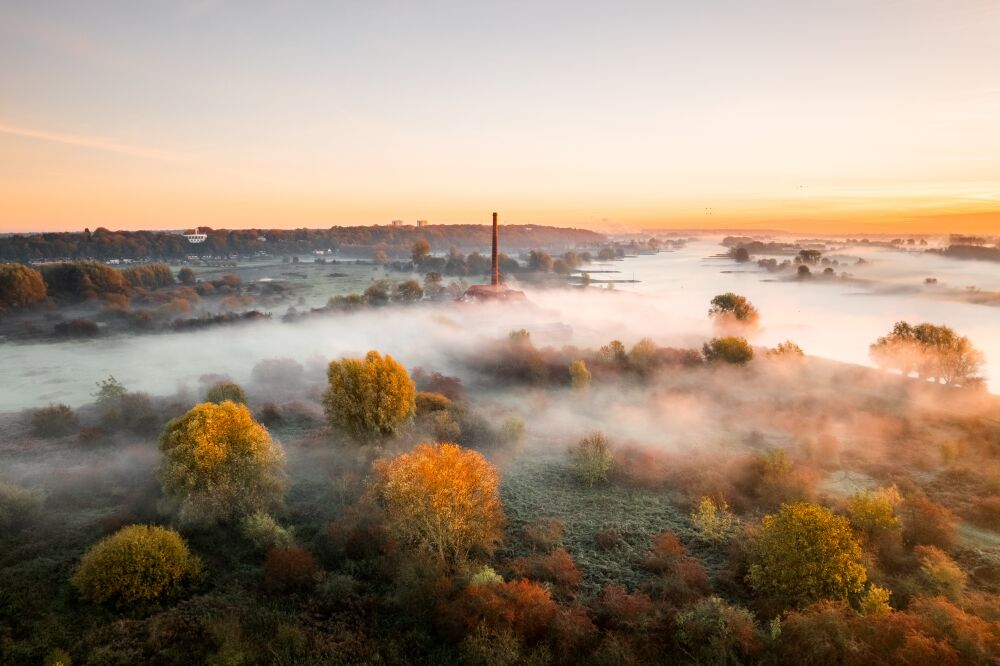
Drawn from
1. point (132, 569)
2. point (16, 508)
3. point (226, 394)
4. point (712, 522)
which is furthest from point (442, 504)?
point (226, 394)

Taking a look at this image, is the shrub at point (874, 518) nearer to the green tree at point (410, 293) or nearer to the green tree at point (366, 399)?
the green tree at point (366, 399)

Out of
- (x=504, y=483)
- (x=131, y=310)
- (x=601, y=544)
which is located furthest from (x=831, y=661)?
(x=131, y=310)

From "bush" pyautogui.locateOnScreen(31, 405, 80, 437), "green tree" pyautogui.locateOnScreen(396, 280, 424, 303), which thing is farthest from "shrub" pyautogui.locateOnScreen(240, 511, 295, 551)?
"green tree" pyautogui.locateOnScreen(396, 280, 424, 303)

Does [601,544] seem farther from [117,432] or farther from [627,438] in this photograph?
[117,432]

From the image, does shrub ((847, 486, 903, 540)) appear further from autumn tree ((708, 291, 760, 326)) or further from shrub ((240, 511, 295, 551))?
autumn tree ((708, 291, 760, 326))

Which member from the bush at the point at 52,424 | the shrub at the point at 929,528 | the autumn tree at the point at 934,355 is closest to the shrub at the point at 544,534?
the shrub at the point at 929,528

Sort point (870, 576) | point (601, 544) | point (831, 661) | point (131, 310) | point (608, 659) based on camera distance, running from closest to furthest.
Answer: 1. point (831, 661)
2. point (608, 659)
3. point (870, 576)
4. point (601, 544)
5. point (131, 310)

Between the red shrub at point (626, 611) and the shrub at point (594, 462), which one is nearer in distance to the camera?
the red shrub at point (626, 611)

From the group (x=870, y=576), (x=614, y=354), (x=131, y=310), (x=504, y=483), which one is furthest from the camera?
(x=131, y=310)
